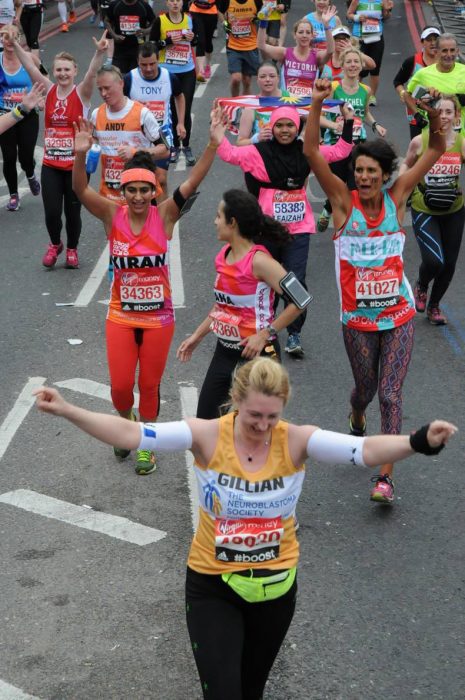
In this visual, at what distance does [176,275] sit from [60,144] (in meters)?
1.71

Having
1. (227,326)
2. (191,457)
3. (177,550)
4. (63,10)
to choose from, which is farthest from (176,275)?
(63,10)

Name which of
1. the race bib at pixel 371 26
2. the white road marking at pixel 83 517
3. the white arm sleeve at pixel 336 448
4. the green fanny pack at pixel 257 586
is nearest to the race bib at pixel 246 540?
the green fanny pack at pixel 257 586

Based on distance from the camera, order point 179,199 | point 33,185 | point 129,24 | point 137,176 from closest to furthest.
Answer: point 137,176
point 179,199
point 33,185
point 129,24

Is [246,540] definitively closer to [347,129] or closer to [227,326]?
[227,326]

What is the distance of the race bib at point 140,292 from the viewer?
7543 mm

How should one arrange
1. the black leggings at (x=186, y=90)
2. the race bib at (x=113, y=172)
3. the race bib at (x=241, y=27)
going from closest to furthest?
the race bib at (x=113, y=172) < the black leggings at (x=186, y=90) < the race bib at (x=241, y=27)

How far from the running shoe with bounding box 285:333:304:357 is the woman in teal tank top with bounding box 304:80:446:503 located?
273cm

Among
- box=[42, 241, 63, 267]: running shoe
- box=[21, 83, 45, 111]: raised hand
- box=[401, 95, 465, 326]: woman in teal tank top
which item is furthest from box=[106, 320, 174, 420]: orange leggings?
box=[42, 241, 63, 267]: running shoe

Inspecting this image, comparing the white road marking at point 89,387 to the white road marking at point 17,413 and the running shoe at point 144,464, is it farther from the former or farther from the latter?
the running shoe at point 144,464

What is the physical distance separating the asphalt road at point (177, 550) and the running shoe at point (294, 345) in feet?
0.37

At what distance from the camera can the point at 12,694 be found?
531 centimetres

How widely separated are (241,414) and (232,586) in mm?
640

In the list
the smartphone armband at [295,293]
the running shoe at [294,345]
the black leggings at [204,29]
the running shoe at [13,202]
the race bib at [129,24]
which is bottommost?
the black leggings at [204,29]

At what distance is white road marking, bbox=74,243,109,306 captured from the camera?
11375 mm
